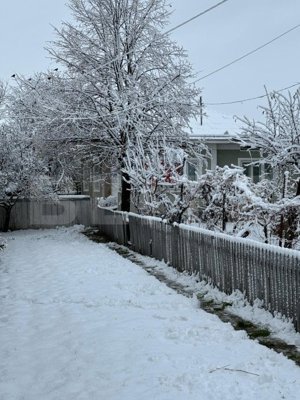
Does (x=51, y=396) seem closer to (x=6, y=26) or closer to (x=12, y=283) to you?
(x=12, y=283)

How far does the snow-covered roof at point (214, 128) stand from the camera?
2222 cm

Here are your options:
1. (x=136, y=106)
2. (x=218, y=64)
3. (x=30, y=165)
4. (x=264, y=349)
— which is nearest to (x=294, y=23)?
(x=136, y=106)

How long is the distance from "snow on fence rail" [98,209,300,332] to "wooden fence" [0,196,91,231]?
10.9 m

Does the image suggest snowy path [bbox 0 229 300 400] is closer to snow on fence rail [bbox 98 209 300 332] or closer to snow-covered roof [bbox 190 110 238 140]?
snow on fence rail [bbox 98 209 300 332]

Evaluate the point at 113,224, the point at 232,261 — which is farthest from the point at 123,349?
the point at 113,224

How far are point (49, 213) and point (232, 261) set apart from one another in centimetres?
1697

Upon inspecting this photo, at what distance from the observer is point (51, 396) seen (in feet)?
15.7

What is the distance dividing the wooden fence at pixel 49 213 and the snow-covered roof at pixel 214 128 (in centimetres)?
628

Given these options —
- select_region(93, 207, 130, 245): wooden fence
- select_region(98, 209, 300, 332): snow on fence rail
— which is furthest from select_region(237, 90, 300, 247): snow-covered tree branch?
select_region(93, 207, 130, 245): wooden fence

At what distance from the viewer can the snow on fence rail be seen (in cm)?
691

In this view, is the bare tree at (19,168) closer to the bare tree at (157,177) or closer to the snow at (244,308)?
the bare tree at (157,177)

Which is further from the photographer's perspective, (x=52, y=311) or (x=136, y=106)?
(x=136, y=106)

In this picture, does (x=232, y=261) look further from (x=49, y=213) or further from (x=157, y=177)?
(x=49, y=213)

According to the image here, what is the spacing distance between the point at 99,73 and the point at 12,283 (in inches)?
369
